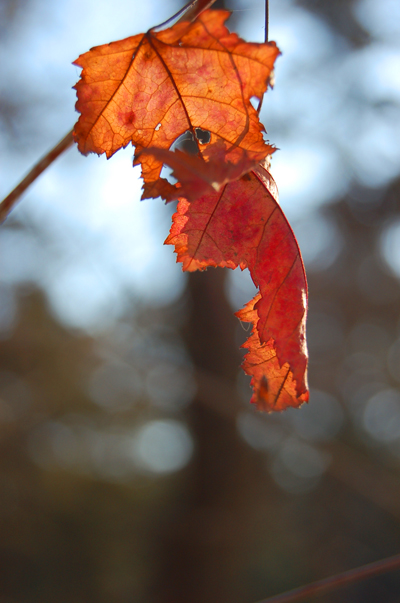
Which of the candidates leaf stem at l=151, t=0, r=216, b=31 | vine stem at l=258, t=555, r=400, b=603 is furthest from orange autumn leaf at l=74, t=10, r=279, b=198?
vine stem at l=258, t=555, r=400, b=603

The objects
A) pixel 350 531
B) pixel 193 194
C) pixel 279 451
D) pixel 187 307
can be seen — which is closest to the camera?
pixel 193 194

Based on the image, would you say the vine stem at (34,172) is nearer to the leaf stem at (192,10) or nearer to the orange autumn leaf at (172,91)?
the orange autumn leaf at (172,91)

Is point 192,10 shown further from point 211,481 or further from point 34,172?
point 211,481

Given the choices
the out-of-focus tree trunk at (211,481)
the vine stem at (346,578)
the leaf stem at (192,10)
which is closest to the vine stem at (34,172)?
the leaf stem at (192,10)

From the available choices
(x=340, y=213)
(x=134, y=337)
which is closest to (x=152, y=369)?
(x=134, y=337)

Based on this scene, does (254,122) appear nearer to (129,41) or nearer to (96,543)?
(129,41)

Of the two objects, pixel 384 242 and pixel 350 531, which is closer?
pixel 384 242
